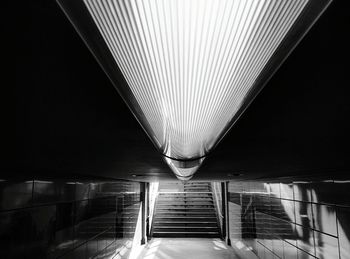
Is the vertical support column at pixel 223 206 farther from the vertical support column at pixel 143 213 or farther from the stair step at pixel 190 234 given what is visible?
the vertical support column at pixel 143 213

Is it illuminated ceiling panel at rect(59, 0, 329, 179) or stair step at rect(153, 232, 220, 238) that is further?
stair step at rect(153, 232, 220, 238)

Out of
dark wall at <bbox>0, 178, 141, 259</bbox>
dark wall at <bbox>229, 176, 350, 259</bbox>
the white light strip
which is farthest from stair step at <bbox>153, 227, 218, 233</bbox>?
the white light strip

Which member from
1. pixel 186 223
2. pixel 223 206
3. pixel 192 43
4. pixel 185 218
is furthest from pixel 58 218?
pixel 185 218

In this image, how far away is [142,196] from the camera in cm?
1584

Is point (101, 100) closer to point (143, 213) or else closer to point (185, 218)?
point (143, 213)

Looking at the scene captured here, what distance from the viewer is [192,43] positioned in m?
1.01

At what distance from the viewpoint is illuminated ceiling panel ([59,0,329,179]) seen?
0.84 meters

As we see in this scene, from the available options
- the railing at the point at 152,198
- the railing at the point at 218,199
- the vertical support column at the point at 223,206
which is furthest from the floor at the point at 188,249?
the railing at the point at 218,199

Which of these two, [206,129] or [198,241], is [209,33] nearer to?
[206,129]

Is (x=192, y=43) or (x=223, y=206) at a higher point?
(x=192, y=43)

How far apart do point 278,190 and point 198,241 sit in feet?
31.3

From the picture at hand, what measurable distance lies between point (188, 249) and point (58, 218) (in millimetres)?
9777

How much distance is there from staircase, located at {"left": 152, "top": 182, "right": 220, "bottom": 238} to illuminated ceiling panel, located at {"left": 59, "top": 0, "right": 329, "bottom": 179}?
1697 centimetres

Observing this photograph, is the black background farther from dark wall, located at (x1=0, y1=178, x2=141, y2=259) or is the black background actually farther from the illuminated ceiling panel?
dark wall, located at (x1=0, y1=178, x2=141, y2=259)
